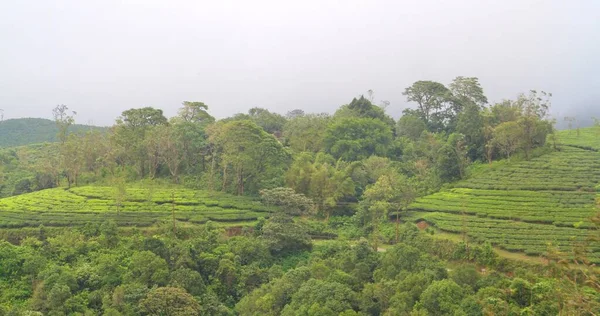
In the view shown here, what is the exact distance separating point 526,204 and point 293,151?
81.2 ft

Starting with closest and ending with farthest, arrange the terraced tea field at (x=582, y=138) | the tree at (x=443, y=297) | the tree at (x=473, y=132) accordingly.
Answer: the tree at (x=443, y=297)
the terraced tea field at (x=582, y=138)
the tree at (x=473, y=132)

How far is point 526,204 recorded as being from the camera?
111 feet

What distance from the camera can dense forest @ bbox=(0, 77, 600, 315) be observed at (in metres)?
22.1

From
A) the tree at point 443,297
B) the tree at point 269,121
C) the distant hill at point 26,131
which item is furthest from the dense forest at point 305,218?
the distant hill at point 26,131

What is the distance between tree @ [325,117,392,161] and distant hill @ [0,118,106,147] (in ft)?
210

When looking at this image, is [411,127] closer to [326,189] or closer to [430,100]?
[430,100]

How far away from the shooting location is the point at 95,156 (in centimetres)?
5150

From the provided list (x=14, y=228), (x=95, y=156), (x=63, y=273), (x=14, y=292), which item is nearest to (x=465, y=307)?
(x=63, y=273)

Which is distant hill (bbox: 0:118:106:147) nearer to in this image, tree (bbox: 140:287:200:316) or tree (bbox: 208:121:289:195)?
tree (bbox: 208:121:289:195)

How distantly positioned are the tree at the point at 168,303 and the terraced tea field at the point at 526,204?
18.5 m

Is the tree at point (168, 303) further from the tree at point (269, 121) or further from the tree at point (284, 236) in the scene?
the tree at point (269, 121)

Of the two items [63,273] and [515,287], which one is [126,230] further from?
[515,287]

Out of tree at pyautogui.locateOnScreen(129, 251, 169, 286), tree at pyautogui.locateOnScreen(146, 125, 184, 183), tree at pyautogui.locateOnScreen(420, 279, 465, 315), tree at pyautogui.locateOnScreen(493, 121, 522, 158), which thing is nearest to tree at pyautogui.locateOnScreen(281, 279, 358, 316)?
tree at pyautogui.locateOnScreen(420, 279, 465, 315)

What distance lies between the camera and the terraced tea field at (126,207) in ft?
115
